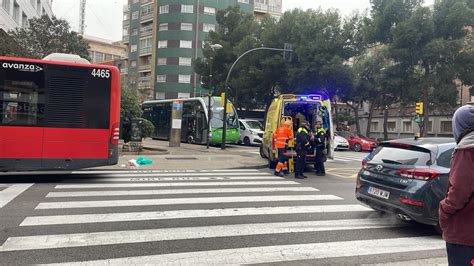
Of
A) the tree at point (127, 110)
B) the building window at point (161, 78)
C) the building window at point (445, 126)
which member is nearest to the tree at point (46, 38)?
the tree at point (127, 110)

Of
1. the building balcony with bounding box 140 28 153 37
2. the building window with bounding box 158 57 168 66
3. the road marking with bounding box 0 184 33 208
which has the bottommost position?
the road marking with bounding box 0 184 33 208

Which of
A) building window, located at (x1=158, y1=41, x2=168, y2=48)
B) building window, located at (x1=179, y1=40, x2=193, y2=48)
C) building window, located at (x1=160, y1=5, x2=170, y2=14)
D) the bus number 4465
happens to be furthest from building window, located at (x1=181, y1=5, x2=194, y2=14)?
the bus number 4465

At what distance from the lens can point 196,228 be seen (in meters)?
6.34

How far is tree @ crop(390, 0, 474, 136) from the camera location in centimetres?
2888

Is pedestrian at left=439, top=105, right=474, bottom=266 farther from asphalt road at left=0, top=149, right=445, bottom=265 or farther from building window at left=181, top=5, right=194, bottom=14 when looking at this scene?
building window at left=181, top=5, right=194, bottom=14

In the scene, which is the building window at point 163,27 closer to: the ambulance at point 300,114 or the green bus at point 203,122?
the green bus at point 203,122

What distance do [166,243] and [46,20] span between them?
20193 mm

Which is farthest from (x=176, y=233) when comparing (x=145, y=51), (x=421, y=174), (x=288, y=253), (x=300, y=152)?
(x=145, y=51)

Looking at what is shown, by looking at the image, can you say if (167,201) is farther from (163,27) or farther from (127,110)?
(163,27)

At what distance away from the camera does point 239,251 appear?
5301 mm

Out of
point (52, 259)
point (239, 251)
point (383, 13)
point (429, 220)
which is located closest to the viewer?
point (52, 259)

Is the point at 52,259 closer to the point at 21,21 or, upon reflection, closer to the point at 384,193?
the point at 384,193

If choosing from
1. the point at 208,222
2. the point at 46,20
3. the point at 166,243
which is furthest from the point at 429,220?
the point at 46,20

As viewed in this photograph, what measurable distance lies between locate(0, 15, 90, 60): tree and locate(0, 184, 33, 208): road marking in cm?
1156
